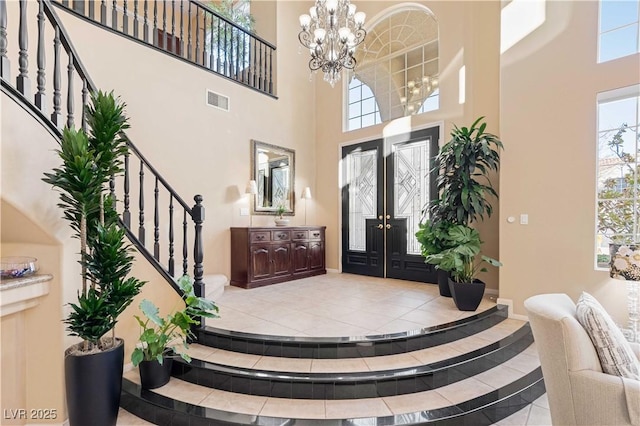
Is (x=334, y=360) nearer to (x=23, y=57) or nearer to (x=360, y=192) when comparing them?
(x=23, y=57)

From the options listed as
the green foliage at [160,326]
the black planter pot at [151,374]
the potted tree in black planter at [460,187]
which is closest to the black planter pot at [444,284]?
the potted tree in black planter at [460,187]

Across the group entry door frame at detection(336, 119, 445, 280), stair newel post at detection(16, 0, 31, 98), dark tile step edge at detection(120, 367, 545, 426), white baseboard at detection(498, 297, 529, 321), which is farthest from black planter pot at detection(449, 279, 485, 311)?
stair newel post at detection(16, 0, 31, 98)

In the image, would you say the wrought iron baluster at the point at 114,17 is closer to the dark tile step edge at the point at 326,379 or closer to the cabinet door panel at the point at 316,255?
the dark tile step edge at the point at 326,379

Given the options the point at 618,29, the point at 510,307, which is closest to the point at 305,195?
the point at 510,307

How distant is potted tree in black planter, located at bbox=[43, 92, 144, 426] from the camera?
1.78 m

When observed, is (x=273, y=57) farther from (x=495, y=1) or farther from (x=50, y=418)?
(x=50, y=418)

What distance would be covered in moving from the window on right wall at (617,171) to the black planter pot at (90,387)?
14.9 ft

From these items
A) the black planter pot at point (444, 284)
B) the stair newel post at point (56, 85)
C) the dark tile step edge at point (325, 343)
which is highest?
the stair newel post at point (56, 85)

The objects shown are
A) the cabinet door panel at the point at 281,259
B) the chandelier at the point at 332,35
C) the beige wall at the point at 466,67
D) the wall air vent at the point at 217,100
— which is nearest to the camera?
the chandelier at the point at 332,35

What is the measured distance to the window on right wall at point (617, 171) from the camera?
309cm

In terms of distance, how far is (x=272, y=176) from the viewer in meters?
5.42

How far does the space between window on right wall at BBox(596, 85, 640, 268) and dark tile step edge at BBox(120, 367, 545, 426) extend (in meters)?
2.03

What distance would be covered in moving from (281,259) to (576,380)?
12.8 feet

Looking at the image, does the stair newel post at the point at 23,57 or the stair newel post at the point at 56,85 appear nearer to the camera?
the stair newel post at the point at 23,57
